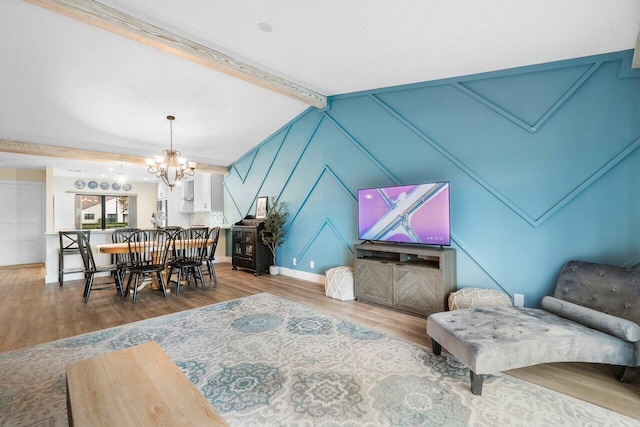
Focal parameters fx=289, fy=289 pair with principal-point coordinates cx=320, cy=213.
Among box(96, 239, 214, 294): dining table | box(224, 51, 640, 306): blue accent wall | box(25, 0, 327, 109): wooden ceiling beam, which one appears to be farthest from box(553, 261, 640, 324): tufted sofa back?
box(96, 239, 214, 294): dining table

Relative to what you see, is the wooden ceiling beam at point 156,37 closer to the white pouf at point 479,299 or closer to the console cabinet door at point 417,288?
Result: the console cabinet door at point 417,288

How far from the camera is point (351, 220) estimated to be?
4.57 m

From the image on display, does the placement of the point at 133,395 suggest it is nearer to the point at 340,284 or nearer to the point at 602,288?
the point at 340,284

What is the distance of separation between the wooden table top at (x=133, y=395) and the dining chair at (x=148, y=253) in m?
2.80

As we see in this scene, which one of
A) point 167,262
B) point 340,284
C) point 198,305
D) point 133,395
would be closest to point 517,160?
point 340,284

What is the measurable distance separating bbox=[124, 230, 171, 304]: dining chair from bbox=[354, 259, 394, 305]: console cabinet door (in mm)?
A: 2873

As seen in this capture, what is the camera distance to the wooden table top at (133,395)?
1222mm

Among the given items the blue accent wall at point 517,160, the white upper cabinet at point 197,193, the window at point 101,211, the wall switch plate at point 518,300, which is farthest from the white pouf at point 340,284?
the window at point 101,211

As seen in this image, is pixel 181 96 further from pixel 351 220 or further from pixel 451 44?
pixel 451 44

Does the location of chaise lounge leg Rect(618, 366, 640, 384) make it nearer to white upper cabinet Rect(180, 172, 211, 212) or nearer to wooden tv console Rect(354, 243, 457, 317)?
wooden tv console Rect(354, 243, 457, 317)

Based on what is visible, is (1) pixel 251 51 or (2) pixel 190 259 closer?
(1) pixel 251 51

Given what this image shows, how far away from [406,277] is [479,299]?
2.65 feet

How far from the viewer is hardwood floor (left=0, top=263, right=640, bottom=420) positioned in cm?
204

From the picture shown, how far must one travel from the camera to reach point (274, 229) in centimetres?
556
